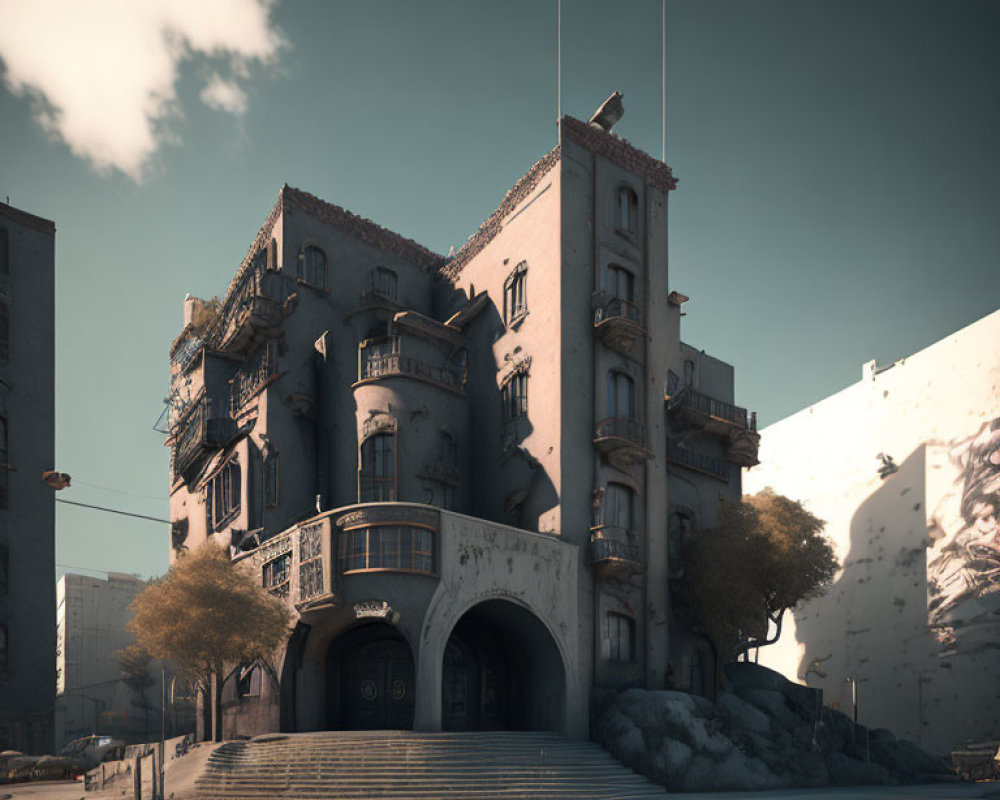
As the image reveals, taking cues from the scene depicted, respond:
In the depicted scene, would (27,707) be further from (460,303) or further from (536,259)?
(536,259)

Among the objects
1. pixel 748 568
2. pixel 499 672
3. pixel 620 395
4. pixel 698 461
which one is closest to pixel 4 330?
pixel 499 672

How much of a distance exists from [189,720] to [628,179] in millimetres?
45085

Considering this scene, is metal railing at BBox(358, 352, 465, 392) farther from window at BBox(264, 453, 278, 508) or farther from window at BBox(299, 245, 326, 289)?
window at BBox(299, 245, 326, 289)

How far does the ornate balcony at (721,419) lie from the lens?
2047 inches

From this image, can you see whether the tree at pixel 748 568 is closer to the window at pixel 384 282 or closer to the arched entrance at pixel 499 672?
the arched entrance at pixel 499 672

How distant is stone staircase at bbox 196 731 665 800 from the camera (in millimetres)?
32375

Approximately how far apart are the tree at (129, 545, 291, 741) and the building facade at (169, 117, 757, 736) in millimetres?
1640

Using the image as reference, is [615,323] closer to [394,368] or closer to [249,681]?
[394,368]

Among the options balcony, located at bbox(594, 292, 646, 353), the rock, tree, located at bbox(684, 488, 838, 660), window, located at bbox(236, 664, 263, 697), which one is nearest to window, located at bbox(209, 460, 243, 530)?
window, located at bbox(236, 664, 263, 697)

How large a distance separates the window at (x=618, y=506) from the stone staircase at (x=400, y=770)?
1215 cm

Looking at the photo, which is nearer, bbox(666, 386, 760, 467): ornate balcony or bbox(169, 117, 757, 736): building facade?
bbox(169, 117, 757, 736): building facade

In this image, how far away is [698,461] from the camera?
53062 mm

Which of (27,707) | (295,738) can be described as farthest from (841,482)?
(27,707)

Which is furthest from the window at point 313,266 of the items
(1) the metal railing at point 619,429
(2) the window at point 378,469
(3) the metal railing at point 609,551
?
(3) the metal railing at point 609,551
